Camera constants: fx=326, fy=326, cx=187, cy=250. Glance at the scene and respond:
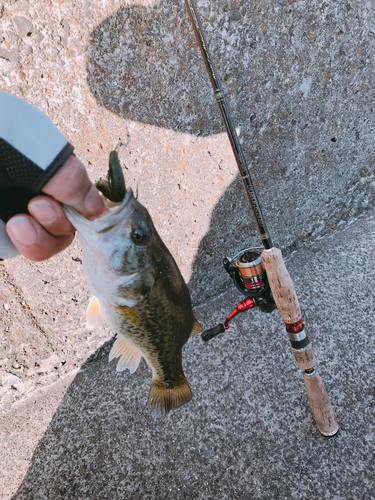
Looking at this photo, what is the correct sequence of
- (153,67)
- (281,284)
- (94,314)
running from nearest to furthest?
(94,314) < (281,284) < (153,67)

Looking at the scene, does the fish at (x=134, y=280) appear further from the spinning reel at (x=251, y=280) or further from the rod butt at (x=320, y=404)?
the rod butt at (x=320, y=404)

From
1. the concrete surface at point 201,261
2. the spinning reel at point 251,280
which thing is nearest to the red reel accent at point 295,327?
the spinning reel at point 251,280

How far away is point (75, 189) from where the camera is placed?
3.87 feet

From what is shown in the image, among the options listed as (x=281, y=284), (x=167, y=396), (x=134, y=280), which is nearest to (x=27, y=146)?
(x=134, y=280)

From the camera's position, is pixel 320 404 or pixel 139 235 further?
pixel 320 404

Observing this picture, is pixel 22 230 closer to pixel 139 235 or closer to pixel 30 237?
pixel 30 237

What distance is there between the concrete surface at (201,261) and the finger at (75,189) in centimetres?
93

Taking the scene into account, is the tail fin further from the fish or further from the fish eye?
the fish eye

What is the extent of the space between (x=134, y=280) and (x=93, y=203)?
13.0 inches

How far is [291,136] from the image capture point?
264cm

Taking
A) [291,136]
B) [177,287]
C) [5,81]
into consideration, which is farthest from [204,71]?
[177,287]

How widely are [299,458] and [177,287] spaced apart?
1.45 meters

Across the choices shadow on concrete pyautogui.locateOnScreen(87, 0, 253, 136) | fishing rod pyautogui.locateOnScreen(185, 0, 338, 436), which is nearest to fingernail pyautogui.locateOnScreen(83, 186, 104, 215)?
fishing rod pyautogui.locateOnScreen(185, 0, 338, 436)

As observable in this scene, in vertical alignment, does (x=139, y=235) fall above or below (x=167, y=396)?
above
